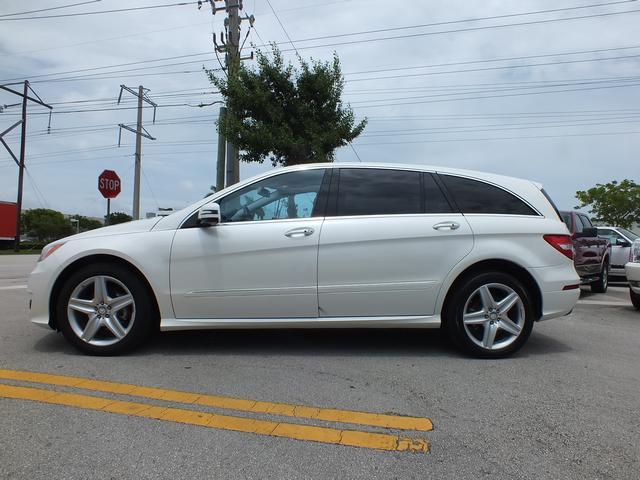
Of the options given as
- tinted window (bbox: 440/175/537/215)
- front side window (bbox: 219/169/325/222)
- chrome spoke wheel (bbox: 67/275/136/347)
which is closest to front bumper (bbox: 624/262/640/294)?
tinted window (bbox: 440/175/537/215)

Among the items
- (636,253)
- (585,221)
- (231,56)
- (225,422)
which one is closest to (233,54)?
(231,56)

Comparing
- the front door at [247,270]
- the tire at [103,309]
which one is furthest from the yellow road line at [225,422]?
the front door at [247,270]

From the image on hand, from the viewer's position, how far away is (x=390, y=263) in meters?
4.16

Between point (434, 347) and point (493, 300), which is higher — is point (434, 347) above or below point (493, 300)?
below

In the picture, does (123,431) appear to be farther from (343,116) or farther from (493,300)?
(343,116)

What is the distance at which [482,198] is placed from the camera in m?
4.45

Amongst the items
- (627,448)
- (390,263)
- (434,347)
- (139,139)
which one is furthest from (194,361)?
(139,139)

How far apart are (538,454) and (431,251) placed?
1907 millimetres

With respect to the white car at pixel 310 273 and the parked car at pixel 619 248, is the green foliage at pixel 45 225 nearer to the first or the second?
the parked car at pixel 619 248

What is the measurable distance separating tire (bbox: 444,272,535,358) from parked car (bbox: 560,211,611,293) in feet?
14.1

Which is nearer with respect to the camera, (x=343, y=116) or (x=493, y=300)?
(x=493, y=300)

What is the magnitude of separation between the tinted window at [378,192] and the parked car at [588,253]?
468 cm

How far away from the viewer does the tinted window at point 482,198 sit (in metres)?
4.41

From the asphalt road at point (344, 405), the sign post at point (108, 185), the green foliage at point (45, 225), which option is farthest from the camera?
the green foliage at point (45, 225)
